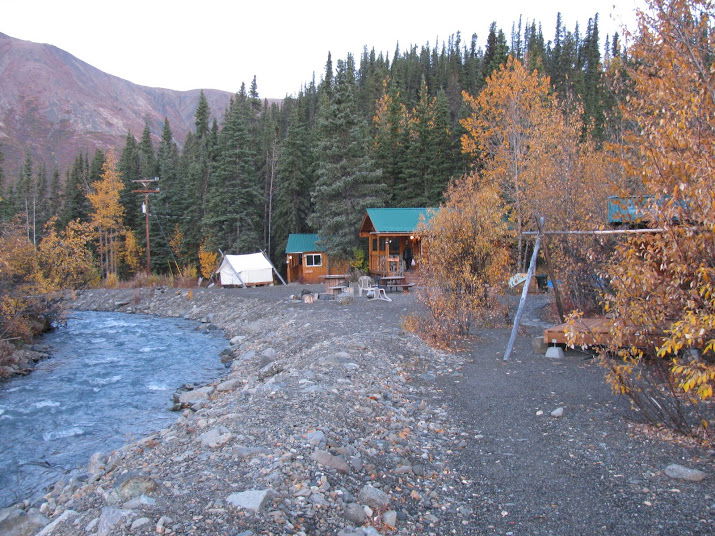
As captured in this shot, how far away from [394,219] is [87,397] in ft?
68.7

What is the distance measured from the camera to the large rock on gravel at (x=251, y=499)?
4.12 metres

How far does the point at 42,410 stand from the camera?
1037 cm

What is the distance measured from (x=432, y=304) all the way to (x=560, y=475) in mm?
6803

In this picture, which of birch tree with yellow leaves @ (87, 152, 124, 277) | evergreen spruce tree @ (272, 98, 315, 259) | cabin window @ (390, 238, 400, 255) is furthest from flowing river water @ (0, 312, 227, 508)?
birch tree with yellow leaves @ (87, 152, 124, 277)

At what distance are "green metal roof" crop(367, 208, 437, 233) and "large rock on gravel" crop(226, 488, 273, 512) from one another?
2467cm

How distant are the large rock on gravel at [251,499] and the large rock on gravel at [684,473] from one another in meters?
3.76

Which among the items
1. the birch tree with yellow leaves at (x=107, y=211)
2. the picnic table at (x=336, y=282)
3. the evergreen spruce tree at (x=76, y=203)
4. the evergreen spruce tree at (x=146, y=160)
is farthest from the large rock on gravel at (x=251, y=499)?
the evergreen spruce tree at (x=146, y=160)

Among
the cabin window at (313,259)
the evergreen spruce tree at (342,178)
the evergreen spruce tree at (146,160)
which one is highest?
the evergreen spruce tree at (146,160)

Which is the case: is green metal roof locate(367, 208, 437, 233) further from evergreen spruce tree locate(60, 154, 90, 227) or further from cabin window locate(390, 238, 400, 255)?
evergreen spruce tree locate(60, 154, 90, 227)

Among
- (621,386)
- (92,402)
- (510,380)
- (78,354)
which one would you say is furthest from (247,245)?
(621,386)

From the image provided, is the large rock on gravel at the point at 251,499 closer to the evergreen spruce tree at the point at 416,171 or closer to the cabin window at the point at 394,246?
the cabin window at the point at 394,246

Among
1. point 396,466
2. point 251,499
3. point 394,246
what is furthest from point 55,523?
point 394,246

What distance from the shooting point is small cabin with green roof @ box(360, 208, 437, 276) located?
28703mm

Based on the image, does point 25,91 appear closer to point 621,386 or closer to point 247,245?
point 247,245
